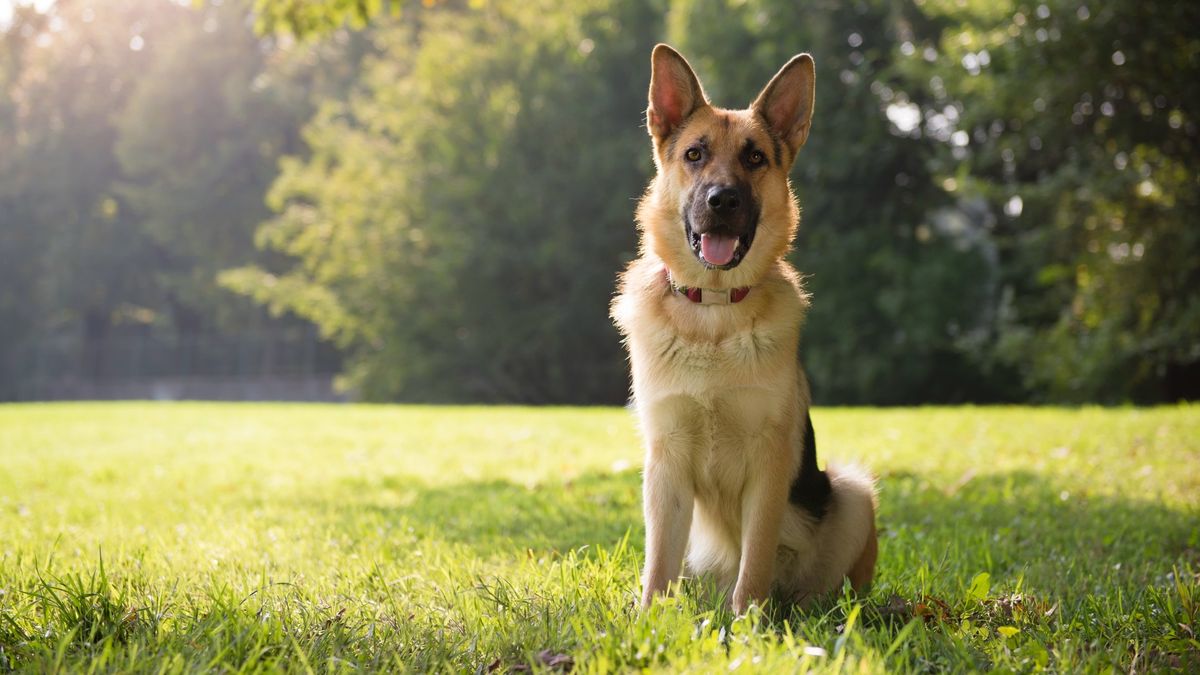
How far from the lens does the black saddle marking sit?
3955 millimetres

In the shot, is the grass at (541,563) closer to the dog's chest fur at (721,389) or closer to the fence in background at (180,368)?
the dog's chest fur at (721,389)

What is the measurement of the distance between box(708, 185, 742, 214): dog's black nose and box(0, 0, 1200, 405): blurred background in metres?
6.10

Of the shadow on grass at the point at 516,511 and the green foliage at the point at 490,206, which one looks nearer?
the shadow on grass at the point at 516,511

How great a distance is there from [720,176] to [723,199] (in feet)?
0.37

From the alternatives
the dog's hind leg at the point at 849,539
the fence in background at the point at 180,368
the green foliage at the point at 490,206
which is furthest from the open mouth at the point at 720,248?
the fence in background at the point at 180,368

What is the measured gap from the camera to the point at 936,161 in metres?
21.5

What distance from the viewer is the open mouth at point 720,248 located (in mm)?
3857

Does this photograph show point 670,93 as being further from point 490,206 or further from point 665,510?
point 490,206

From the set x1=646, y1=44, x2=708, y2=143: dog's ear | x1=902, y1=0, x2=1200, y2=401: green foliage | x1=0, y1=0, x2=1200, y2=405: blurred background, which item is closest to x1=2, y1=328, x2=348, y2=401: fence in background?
x1=0, y1=0, x2=1200, y2=405: blurred background

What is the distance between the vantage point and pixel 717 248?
152 inches

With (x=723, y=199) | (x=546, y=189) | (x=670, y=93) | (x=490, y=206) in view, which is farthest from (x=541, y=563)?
(x=490, y=206)

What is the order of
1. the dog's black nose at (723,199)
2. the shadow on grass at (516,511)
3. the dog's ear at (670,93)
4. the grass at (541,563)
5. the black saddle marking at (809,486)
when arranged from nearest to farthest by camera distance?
1. the grass at (541,563)
2. the dog's black nose at (723,199)
3. the black saddle marking at (809,486)
4. the dog's ear at (670,93)
5. the shadow on grass at (516,511)

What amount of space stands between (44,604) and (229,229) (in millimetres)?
40503

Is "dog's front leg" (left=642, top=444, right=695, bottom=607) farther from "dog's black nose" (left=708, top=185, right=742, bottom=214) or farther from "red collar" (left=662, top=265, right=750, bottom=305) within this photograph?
"dog's black nose" (left=708, top=185, right=742, bottom=214)
